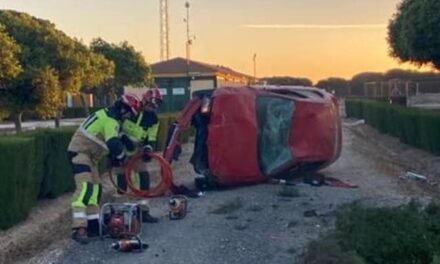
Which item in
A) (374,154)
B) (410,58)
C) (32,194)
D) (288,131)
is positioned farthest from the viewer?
(410,58)

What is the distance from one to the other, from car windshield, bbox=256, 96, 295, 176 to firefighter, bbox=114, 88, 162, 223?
407 cm

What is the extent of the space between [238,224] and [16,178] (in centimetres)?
315

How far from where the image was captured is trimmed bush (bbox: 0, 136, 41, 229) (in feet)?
43.3

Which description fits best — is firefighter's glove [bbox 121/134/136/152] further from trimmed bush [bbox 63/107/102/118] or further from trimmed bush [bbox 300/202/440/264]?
trimmed bush [bbox 63/107/102/118]

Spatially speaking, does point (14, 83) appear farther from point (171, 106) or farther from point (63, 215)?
point (171, 106)

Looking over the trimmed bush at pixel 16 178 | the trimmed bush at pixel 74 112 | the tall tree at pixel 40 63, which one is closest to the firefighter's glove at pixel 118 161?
the trimmed bush at pixel 16 178

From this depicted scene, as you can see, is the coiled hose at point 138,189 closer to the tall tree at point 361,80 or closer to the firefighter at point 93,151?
the firefighter at point 93,151

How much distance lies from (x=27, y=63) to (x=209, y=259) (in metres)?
21.2

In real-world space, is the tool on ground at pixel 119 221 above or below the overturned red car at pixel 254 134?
below

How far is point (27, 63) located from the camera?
101ft

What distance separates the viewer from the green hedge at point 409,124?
1018 inches

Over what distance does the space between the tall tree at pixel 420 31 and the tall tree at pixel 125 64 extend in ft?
88.9

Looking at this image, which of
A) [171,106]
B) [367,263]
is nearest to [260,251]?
[367,263]

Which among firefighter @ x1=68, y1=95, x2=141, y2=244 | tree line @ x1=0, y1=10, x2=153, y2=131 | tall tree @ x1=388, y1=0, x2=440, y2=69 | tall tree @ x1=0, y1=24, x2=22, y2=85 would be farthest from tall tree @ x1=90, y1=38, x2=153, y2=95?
firefighter @ x1=68, y1=95, x2=141, y2=244
